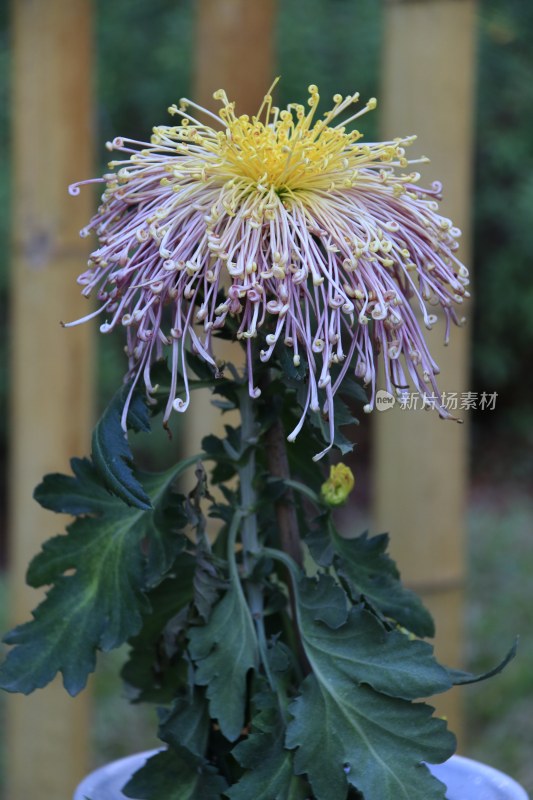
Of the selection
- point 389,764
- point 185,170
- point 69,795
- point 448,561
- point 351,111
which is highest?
point 351,111

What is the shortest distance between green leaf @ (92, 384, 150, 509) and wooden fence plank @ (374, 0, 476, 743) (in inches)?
39.5

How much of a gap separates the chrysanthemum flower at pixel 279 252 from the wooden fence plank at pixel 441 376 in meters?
0.91

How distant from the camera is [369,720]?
77cm

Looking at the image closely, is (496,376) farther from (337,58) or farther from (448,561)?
(448,561)

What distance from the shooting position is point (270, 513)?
→ 90 cm

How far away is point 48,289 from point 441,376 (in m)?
0.65

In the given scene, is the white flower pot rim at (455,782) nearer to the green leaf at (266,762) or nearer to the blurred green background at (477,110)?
the green leaf at (266,762)

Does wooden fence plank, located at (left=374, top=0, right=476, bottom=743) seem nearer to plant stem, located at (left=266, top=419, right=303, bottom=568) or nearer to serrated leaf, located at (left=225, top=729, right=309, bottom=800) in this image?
plant stem, located at (left=266, top=419, right=303, bottom=568)

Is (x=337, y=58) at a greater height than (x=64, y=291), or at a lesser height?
greater

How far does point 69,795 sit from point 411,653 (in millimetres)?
1257

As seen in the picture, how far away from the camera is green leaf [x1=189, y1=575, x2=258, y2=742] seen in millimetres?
792

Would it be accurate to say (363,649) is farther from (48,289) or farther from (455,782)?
(48,289)

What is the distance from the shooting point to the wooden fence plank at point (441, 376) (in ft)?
5.60

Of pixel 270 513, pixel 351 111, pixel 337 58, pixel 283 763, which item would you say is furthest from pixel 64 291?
pixel 337 58
